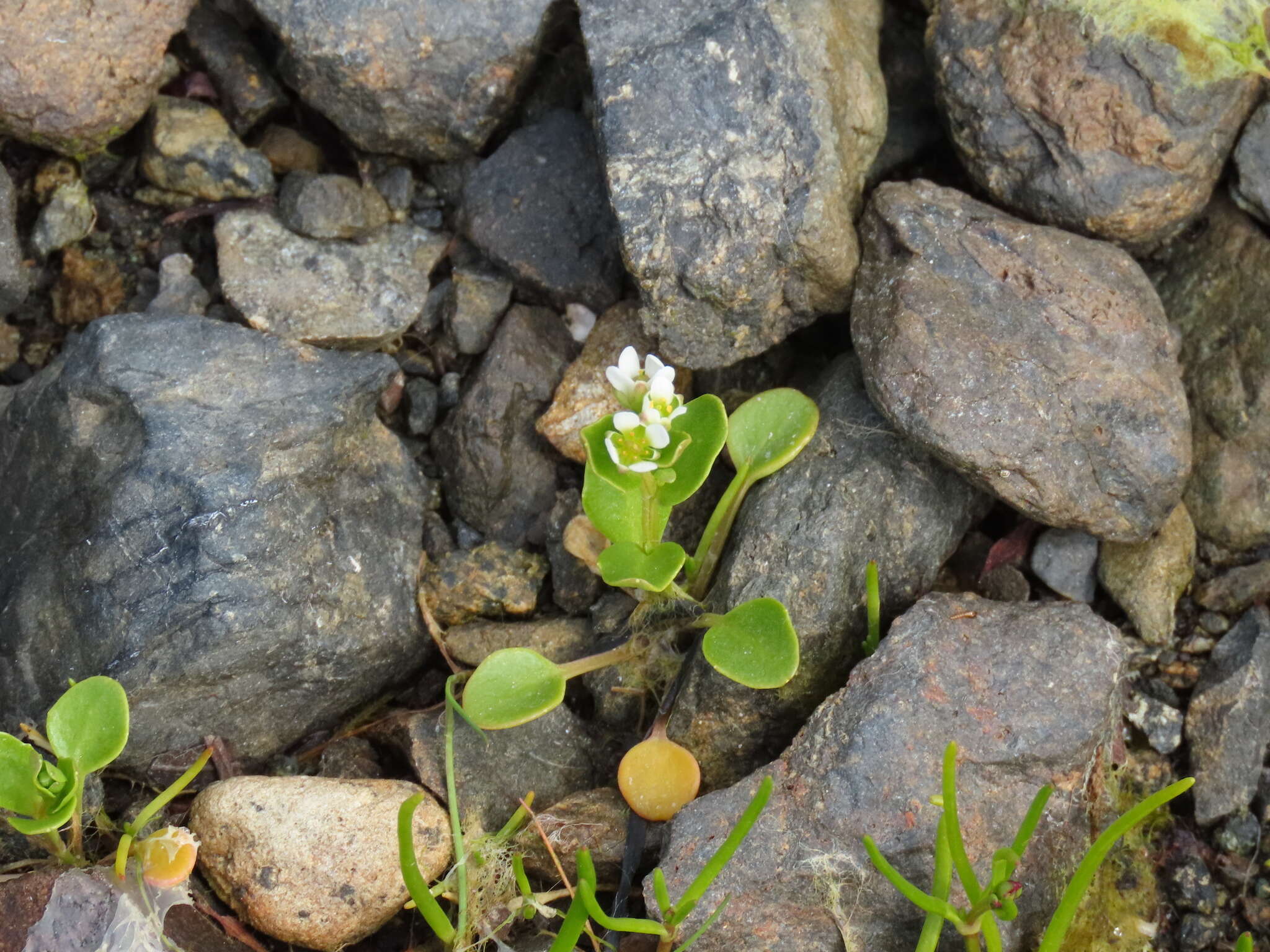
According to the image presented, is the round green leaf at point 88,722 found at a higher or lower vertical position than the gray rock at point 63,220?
lower

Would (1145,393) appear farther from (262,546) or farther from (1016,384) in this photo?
(262,546)

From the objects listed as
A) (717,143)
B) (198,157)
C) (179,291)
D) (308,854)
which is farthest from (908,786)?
(198,157)

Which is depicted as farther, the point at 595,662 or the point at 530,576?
the point at 530,576

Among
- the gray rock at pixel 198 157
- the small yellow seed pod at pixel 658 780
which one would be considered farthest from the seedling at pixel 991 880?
the gray rock at pixel 198 157

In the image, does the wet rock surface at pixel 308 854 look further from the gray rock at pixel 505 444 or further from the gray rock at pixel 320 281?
the gray rock at pixel 320 281

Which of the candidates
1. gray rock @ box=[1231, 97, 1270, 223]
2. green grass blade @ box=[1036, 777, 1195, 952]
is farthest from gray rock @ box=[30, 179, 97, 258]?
Result: gray rock @ box=[1231, 97, 1270, 223]

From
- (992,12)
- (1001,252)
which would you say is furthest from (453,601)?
(992,12)
